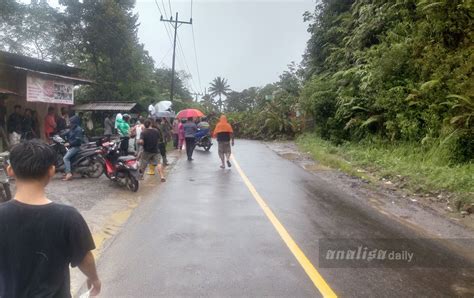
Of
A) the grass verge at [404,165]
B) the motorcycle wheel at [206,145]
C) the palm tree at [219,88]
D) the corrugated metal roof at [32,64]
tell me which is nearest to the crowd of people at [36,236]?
the grass verge at [404,165]

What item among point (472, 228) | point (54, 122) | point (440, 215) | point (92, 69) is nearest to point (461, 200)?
point (440, 215)

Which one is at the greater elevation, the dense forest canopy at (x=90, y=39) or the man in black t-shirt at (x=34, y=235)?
the dense forest canopy at (x=90, y=39)

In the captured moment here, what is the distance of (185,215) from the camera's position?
787 cm

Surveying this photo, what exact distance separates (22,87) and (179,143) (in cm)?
765

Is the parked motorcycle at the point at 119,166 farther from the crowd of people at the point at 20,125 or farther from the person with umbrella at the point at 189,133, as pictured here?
the person with umbrella at the point at 189,133

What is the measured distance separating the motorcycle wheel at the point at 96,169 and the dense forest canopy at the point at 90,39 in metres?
15.7

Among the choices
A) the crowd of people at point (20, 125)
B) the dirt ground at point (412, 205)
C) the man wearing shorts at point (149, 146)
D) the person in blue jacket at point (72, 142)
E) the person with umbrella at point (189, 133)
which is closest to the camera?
the dirt ground at point (412, 205)

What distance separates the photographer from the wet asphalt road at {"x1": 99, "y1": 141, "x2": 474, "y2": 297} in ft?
15.1

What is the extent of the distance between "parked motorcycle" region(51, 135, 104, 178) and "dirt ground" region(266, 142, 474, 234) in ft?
20.9

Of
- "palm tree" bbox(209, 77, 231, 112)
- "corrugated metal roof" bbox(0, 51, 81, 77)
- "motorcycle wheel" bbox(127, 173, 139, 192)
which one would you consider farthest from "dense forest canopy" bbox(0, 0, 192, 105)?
"palm tree" bbox(209, 77, 231, 112)

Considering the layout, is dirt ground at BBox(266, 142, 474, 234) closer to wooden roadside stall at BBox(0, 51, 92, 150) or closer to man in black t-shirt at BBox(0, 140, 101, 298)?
man in black t-shirt at BBox(0, 140, 101, 298)

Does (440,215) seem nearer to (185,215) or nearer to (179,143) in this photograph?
(185,215)

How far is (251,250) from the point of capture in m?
5.82

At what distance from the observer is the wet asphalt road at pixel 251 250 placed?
460cm
